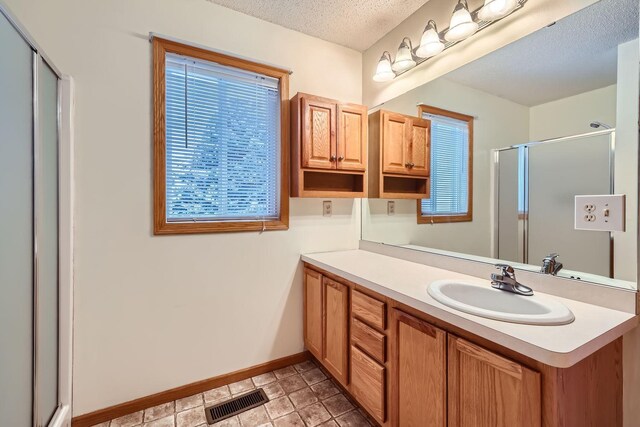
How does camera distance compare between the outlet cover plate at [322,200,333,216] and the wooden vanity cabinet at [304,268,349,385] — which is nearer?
the wooden vanity cabinet at [304,268,349,385]

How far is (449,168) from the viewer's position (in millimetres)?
1744

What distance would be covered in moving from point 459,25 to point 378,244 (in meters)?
1.48

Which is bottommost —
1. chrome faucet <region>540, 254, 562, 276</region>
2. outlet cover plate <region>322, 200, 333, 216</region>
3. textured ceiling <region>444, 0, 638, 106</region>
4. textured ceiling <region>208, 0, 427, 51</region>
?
chrome faucet <region>540, 254, 562, 276</region>

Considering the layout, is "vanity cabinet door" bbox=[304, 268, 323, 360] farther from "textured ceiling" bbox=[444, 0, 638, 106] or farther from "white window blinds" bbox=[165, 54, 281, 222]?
"textured ceiling" bbox=[444, 0, 638, 106]

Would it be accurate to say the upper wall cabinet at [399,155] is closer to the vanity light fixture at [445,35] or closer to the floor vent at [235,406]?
the vanity light fixture at [445,35]

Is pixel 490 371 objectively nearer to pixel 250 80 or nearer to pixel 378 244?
pixel 378 244

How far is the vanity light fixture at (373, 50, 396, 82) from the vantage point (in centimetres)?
207

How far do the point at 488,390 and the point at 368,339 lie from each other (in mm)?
612

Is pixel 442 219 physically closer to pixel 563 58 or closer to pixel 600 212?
pixel 600 212

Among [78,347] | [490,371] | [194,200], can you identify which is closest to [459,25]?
[490,371]

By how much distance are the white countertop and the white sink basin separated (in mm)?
21

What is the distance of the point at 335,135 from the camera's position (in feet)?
6.61

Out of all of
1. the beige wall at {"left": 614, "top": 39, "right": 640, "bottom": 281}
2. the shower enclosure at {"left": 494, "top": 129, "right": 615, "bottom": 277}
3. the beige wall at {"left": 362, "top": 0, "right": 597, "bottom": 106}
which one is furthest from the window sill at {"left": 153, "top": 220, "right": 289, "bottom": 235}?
the beige wall at {"left": 614, "top": 39, "right": 640, "bottom": 281}

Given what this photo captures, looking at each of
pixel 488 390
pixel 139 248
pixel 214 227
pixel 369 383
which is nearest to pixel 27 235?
pixel 139 248
